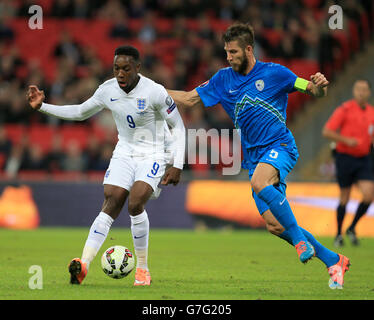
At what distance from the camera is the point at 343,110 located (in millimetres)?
12500

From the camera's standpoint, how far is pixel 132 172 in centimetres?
748

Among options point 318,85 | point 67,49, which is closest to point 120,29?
point 67,49

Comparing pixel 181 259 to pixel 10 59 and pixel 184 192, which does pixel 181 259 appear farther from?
pixel 10 59

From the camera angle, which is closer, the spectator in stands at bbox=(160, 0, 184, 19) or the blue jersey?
the blue jersey

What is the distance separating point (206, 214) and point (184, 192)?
0.66 m

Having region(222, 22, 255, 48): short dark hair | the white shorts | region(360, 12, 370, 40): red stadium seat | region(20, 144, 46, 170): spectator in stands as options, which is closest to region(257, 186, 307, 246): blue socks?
the white shorts

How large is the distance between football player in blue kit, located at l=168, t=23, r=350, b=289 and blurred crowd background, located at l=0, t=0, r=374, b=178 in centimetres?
910

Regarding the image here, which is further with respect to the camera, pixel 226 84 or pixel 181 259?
pixel 181 259

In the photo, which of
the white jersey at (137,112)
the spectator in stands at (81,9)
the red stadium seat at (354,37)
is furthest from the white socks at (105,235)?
the spectator in stands at (81,9)

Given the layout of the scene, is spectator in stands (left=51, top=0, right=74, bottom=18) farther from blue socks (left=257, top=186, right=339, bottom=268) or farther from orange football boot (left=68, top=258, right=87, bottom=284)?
blue socks (left=257, top=186, right=339, bottom=268)

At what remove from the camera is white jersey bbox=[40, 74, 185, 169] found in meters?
7.51

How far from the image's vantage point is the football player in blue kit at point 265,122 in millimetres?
6957

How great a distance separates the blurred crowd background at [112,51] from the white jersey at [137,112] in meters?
8.92
